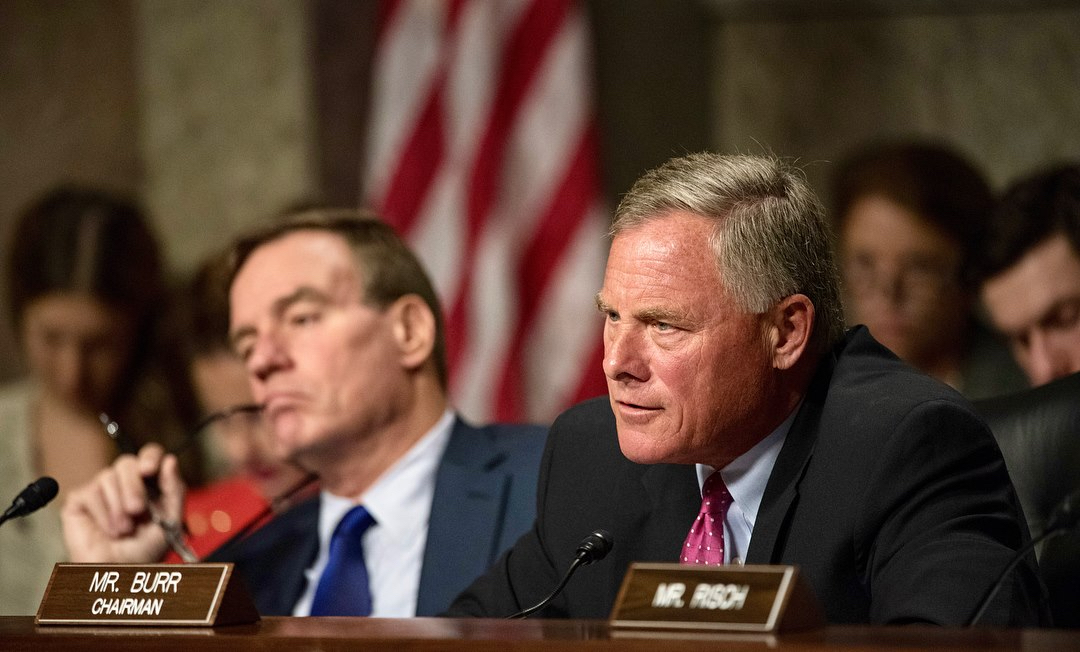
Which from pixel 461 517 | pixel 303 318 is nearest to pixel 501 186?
pixel 303 318

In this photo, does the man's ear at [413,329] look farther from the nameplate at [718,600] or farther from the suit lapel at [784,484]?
the nameplate at [718,600]

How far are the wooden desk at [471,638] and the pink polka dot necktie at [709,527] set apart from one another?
46 centimetres

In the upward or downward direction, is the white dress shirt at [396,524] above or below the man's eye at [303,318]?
below

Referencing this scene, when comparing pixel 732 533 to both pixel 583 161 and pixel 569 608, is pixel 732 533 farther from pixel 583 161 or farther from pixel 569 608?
pixel 583 161

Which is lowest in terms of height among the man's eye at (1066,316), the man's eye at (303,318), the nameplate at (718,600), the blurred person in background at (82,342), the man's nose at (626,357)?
the blurred person in background at (82,342)

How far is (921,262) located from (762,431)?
2.17 metres

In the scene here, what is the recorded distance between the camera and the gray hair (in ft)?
6.57

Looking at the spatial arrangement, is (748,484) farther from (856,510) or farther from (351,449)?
(351,449)

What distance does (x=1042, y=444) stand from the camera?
89.2 inches

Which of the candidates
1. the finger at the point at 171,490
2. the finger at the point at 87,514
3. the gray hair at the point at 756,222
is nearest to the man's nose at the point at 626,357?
the gray hair at the point at 756,222

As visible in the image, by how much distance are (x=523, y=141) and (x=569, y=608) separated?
8.08 feet

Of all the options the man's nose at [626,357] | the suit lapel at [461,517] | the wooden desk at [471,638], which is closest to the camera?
the wooden desk at [471,638]

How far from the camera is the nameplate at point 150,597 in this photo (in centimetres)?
170

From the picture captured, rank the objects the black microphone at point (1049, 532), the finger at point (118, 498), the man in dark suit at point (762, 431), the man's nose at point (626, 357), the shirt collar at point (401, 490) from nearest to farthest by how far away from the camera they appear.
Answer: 1. the black microphone at point (1049, 532)
2. the man in dark suit at point (762, 431)
3. the man's nose at point (626, 357)
4. the finger at point (118, 498)
5. the shirt collar at point (401, 490)
